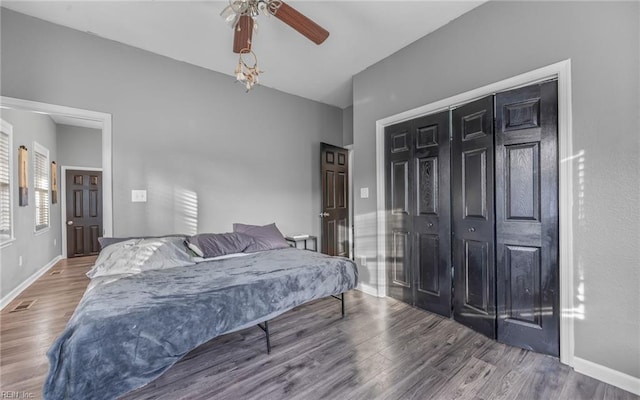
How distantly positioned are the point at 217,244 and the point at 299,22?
7.10 feet

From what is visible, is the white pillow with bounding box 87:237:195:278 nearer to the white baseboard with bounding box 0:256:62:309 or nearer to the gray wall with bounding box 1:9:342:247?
the gray wall with bounding box 1:9:342:247

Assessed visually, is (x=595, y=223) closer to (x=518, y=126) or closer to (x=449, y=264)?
(x=518, y=126)

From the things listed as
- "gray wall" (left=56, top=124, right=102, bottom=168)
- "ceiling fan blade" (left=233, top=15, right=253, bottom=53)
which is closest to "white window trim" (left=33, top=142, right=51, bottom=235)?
"gray wall" (left=56, top=124, right=102, bottom=168)

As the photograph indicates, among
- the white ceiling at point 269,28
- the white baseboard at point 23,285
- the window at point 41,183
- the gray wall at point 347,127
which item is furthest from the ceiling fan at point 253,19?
the window at point 41,183

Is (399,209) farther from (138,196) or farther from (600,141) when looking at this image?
(138,196)

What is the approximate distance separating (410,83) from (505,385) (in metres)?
2.76

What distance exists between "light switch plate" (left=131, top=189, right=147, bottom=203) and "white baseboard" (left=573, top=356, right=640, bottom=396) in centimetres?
408

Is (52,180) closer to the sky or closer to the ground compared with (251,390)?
closer to the sky

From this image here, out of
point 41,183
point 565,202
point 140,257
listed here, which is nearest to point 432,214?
point 565,202

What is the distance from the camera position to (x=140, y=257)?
226cm

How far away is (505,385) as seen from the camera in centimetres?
167

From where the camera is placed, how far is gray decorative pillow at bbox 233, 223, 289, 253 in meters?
3.02

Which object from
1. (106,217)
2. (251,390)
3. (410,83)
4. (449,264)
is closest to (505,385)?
(449,264)

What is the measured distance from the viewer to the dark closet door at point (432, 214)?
102 inches
